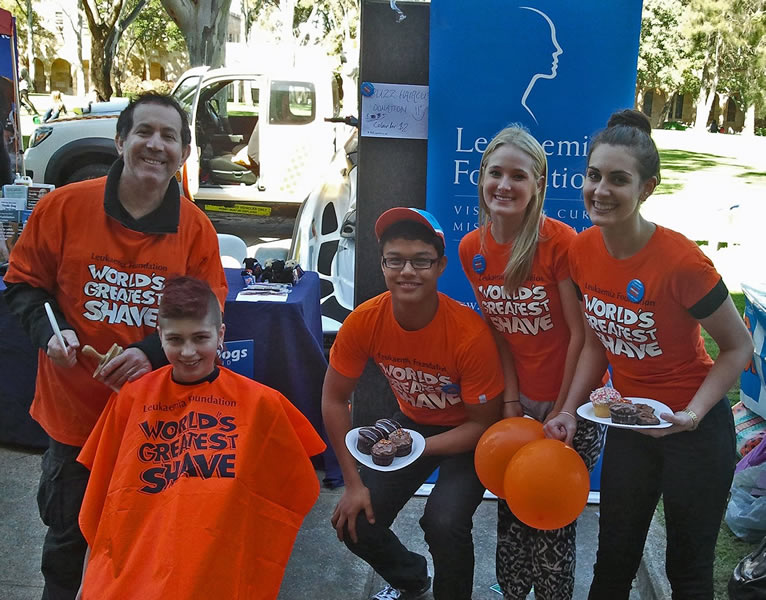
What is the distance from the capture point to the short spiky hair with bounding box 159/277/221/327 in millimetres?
2355


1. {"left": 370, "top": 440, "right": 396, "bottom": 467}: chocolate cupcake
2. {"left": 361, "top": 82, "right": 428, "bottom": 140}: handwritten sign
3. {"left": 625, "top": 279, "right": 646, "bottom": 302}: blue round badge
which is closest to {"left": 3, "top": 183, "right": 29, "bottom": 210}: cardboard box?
{"left": 361, "top": 82, "right": 428, "bottom": 140}: handwritten sign

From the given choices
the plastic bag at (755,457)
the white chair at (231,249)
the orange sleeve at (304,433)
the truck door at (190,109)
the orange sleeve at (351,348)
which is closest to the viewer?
the orange sleeve at (304,433)

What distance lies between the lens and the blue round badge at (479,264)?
280 centimetres

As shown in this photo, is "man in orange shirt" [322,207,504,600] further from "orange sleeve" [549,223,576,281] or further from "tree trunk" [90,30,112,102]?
"tree trunk" [90,30,112,102]

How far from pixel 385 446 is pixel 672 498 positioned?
0.94 m

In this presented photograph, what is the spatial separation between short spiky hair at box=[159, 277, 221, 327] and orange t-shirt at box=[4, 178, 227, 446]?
0.16 metres

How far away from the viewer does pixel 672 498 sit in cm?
241

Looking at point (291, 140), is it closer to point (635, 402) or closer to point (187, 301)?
point (187, 301)

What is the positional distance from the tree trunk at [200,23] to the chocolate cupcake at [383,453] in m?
16.5

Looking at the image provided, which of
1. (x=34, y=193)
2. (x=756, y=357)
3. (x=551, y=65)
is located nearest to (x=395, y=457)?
(x=551, y=65)

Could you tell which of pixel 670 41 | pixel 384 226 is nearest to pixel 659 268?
pixel 384 226

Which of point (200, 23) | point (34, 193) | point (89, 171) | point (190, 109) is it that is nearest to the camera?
point (34, 193)

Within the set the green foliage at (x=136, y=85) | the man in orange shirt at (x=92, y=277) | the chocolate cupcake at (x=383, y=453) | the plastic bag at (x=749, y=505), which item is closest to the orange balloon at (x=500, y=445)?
the chocolate cupcake at (x=383, y=453)

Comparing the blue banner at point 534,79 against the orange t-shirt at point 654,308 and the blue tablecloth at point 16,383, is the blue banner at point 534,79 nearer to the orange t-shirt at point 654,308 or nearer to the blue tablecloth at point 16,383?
the orange t-shirt at point 654,308
